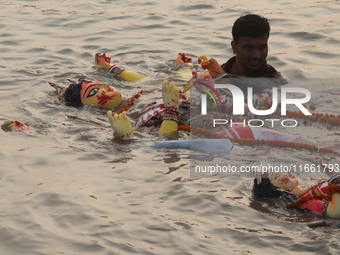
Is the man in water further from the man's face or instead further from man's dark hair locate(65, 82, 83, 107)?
man's dark hair locate(65, 82, 83, 107)

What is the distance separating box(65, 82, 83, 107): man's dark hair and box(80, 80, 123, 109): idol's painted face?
2.2 inches

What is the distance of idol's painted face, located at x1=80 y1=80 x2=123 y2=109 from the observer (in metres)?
5.78

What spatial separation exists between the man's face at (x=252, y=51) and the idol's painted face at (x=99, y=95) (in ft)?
5.37

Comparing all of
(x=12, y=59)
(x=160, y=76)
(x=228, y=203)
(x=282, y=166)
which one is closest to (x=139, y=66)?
(x=160, y=76)

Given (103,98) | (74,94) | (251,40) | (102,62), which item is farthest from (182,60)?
(251,40)

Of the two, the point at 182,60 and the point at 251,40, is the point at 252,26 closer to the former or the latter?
the point at 251,40

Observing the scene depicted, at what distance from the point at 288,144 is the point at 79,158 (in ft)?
6.67

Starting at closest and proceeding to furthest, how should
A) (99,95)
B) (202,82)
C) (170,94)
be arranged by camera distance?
(170,94)
(202,82)
(99,95)

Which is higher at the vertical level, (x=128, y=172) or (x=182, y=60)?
(x=182, y=60)

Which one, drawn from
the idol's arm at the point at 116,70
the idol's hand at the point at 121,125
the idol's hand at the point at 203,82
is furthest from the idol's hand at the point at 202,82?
the idol's arm at the point at 116,70

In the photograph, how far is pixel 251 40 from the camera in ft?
17.2

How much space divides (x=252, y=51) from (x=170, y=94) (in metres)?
1.17

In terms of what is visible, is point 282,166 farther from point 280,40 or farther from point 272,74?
point 280,40

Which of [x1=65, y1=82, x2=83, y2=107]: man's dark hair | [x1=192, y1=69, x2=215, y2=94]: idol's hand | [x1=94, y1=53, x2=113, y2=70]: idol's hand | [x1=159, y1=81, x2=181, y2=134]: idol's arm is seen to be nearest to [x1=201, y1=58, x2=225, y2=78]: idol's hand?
[x1=192, y1=69, x2=215, y2=94]: idol's hand
